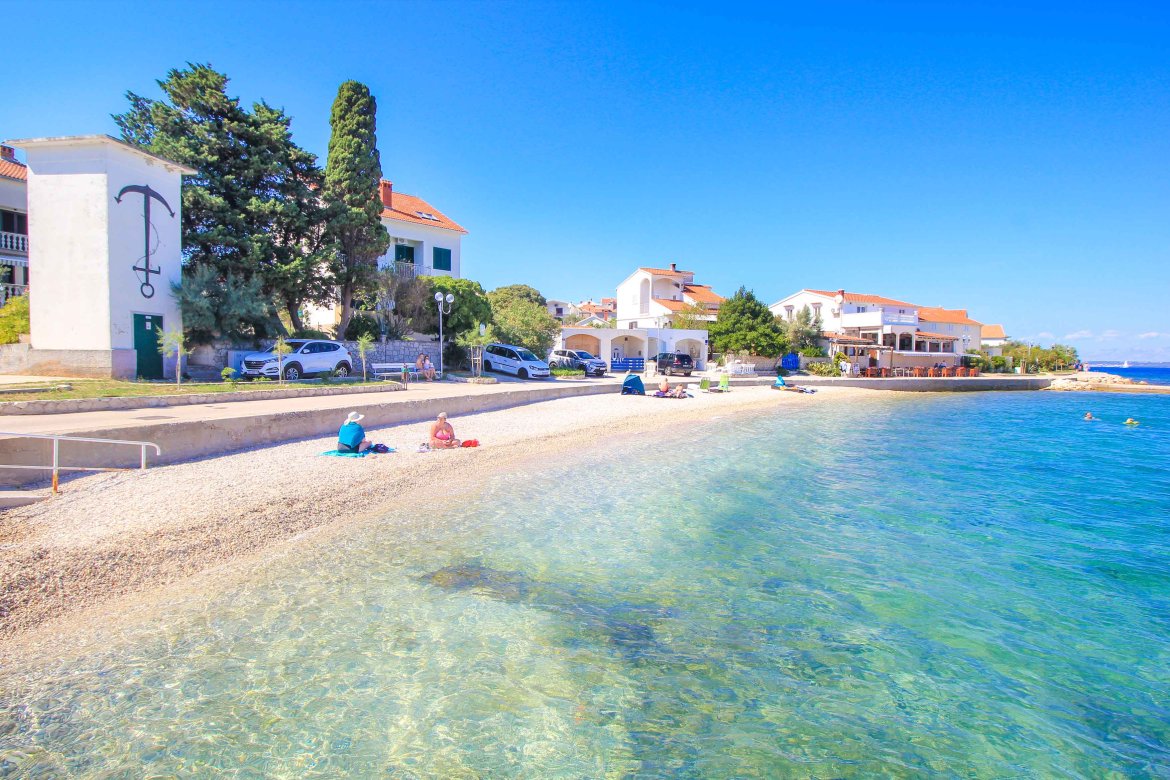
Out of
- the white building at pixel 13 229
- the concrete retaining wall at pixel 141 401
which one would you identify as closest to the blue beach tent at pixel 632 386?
the concrete retaining wall at pixel 141 401

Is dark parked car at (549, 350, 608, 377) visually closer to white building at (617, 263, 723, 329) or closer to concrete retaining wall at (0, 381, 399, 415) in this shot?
concrete retaining wall at (0, 381, 399, 415)

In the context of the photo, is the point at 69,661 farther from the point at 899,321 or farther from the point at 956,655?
the point at 899,321

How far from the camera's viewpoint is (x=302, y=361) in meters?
20.9

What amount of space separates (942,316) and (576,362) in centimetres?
5487

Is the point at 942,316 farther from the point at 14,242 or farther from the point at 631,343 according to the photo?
the point at 14,242

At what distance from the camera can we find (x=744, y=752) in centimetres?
442

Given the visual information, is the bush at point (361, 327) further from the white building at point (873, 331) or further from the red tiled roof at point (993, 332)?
the red tiled roof at point (993, 332)

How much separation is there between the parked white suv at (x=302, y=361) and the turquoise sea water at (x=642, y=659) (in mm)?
13459

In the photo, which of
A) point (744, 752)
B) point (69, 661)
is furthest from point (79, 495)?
point (744, 752)

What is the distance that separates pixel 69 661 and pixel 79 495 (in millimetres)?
4537

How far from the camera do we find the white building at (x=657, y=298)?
181 ft

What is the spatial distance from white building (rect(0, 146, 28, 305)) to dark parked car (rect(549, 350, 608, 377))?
24.5m

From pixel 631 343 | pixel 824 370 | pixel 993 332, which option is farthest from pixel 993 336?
pixel 631 343

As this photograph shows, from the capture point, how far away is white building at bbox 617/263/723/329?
55.1 m
